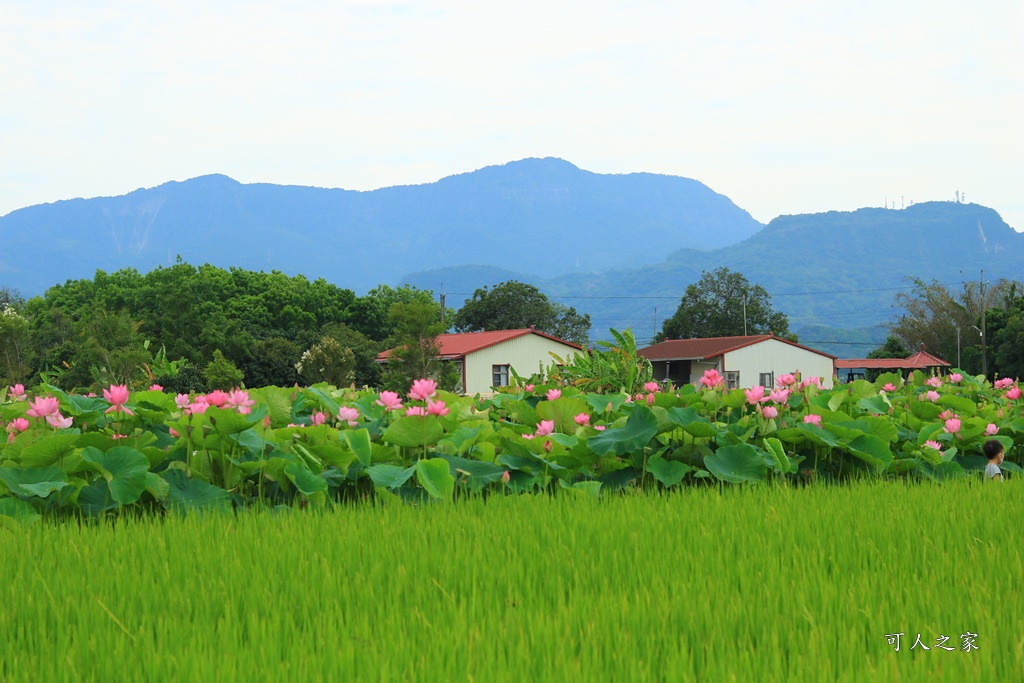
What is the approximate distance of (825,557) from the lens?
353 centimetres

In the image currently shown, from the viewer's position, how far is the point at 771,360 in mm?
55125

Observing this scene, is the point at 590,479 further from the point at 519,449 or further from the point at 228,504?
the point at 228,504

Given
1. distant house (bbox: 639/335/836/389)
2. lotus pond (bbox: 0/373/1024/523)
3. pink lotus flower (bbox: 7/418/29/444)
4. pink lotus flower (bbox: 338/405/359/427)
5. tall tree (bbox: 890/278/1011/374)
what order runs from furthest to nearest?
tall tree (bbox: 890/278/1011/374) → distant house (bbox: 639/335/836/389) → pink lotus flower (bbox: 338/405/359/427) → pink lotus flower (bbox: 7/418/29/444) → lotus pond (bbox: 0/373/1024/523)

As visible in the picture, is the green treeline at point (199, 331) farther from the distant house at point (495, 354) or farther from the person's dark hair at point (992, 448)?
the person's dark hair at point (992, 448)

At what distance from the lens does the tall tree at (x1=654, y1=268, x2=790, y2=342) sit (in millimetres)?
79625

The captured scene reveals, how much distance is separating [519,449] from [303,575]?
91.7 inches

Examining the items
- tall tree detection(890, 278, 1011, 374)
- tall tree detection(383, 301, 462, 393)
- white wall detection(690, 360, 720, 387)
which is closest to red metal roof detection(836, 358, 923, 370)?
tall tree detection(890, 278, 1011, 374)

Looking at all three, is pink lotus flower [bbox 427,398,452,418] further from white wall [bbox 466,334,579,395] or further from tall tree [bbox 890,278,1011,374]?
tall tree [bbox 890,278,1011,374]

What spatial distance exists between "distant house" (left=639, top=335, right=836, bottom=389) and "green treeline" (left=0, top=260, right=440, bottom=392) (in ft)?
58.5

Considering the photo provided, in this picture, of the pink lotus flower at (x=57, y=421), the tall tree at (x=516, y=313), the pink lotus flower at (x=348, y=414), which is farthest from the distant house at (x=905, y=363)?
the pink lotus flower at (x=57, y=421)

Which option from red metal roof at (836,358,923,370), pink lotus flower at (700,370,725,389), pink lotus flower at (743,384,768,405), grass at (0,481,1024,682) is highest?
pink lotus flower at (700,370,725,389)

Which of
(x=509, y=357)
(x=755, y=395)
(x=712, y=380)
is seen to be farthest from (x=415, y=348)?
(x=755, y=395)

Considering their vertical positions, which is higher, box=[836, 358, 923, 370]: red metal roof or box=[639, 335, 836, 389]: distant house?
box=[639, 335, 836, 389]: distant house

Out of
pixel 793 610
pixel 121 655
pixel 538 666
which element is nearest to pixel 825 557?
pixel 793 610
